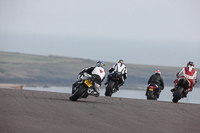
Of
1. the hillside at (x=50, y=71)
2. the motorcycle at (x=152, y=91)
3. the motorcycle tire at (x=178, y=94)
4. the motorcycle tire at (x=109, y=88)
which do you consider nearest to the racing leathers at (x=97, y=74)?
the motorcycle tire at (x=178, y=94)

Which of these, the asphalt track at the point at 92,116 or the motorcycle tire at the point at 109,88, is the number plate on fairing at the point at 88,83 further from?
the motorcycle tire at the point at 109,88

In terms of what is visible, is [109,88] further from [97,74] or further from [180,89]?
[97,74]

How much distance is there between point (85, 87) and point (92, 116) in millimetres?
2722

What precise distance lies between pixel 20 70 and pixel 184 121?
117073mm

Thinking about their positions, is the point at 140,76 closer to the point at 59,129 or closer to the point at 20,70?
the point at 20,70

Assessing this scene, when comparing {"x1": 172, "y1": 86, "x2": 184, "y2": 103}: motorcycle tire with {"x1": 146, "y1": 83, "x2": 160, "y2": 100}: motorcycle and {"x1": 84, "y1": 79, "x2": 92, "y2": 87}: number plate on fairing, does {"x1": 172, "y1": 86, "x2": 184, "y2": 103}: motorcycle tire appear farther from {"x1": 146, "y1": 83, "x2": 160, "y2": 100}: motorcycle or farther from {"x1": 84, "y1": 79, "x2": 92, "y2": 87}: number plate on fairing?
{"x1": 84, "y1": 79, "x2": 92, "y2": 87}: number plate on fairing

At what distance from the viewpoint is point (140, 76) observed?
127438 mm

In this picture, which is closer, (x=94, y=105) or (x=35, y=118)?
(x=35, y=118)

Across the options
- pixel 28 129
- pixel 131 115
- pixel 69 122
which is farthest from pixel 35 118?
pixel 131 115

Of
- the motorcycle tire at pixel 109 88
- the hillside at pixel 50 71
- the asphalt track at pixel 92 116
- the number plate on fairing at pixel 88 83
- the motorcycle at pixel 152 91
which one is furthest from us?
the hillside at pixel 50 71

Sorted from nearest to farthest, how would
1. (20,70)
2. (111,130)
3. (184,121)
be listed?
(111,130), (184,121), (20,70)

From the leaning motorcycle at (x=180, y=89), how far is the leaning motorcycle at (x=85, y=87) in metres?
4.36

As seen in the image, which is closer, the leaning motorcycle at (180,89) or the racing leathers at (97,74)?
the racing leathers at (97,74)

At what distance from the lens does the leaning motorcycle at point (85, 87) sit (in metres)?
14.6
